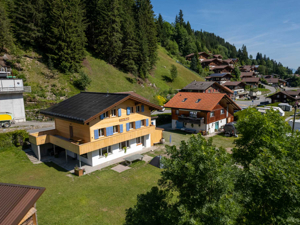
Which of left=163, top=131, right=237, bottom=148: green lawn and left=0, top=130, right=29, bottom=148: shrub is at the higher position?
left=0, top=130, right=29, bottom=148: shrub

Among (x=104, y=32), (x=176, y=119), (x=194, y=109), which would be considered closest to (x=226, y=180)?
(x=194, y=109)

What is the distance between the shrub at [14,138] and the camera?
24.9 meters

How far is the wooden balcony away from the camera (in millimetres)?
20839

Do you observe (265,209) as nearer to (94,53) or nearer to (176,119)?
(176,119)

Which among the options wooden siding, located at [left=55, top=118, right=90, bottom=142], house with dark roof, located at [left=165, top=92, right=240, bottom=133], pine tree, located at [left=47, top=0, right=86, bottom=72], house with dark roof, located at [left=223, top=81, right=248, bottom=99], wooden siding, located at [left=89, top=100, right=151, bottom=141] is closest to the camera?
wooden siding, located at [left=89, top=100, right=151, bottom=141]

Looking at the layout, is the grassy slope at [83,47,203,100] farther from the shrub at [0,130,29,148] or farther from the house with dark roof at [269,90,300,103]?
the house with dark roof at [269,90,300,103]

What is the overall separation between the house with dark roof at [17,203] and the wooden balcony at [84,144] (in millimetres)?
10872

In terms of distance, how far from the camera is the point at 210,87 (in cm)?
6225

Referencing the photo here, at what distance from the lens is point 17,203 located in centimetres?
863

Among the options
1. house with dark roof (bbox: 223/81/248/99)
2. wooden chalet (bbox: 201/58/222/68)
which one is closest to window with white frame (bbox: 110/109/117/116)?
house with dark roof (bbox: 223/81/248/99)

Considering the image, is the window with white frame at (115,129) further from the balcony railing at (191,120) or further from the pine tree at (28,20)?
the pine tree at (28,20)

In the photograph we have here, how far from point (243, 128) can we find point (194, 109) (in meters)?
22.7

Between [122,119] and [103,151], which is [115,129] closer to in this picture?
[122,119]

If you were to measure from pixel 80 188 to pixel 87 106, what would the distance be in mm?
9937
